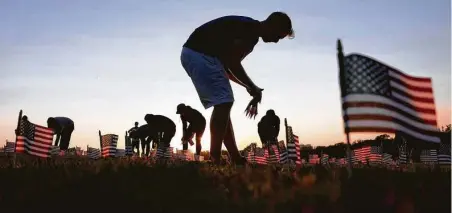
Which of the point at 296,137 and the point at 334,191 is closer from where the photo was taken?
the point at 334,191

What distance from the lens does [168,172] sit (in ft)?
12.6

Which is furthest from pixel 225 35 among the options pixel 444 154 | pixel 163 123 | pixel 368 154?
pixel 444 154

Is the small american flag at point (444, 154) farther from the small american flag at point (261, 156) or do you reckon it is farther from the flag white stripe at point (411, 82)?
the flag white stripe at point (411, 82)

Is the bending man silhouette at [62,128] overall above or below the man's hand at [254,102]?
above

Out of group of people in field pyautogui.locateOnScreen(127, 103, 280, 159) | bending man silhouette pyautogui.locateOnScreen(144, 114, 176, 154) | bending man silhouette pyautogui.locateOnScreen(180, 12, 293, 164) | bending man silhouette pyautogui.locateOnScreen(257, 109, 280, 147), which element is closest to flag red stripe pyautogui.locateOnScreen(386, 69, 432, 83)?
bending man silhouette pyautogui.locateOnScreen(180, 12, 293, 164)

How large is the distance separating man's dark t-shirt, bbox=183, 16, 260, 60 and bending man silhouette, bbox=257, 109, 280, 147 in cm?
1111

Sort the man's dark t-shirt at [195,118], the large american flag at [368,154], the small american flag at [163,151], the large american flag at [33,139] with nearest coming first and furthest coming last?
the large american flag at [33,139], the man's dark t-shirt at [195,118], the small american flag at [163,151], the large american flag at [368,154]

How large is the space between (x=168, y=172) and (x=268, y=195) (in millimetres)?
1270

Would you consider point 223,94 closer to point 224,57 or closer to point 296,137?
point 224,57

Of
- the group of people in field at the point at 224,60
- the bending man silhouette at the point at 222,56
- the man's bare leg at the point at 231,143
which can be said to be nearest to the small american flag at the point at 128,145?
the man's bare leg at the point at 231,143

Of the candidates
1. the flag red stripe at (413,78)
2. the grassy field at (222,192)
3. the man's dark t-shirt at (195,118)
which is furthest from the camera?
the man's dark t-shirt at (195,118)

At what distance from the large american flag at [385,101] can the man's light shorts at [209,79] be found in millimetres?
1600

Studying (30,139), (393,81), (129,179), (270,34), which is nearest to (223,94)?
(270,34)

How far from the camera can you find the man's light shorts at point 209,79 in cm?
596
